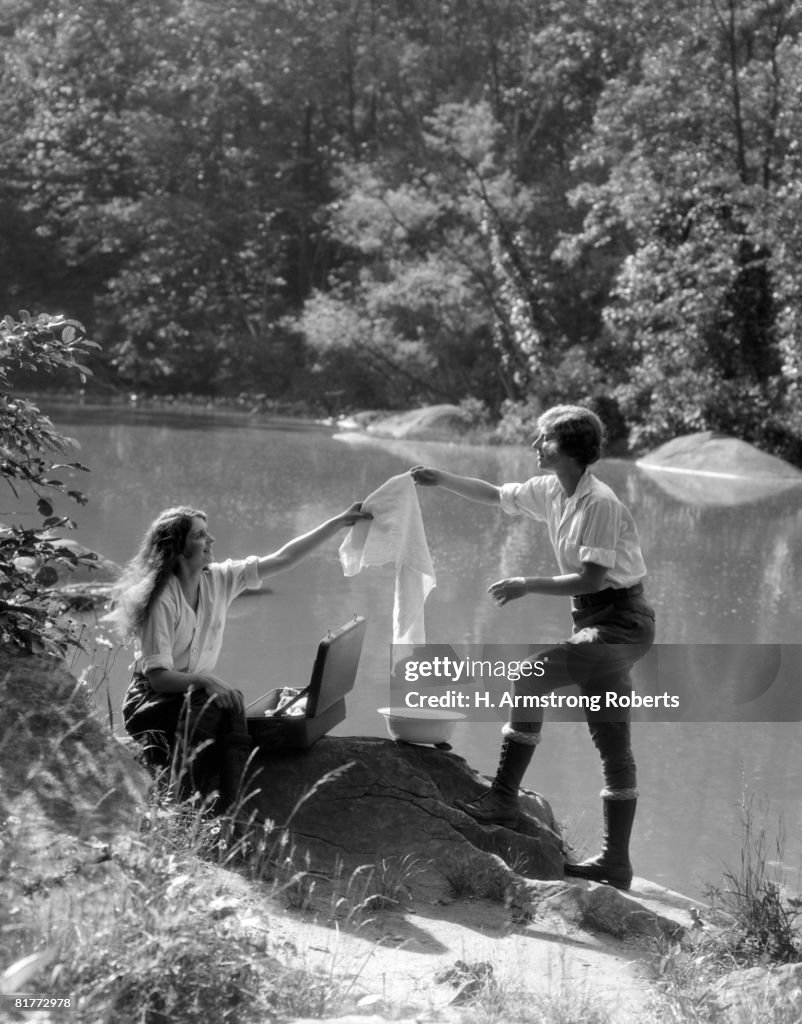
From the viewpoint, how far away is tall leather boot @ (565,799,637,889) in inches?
201

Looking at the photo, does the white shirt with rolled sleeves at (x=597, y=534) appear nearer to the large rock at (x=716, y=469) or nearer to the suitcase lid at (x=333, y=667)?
the suitcase lid at (x=333, y=667)

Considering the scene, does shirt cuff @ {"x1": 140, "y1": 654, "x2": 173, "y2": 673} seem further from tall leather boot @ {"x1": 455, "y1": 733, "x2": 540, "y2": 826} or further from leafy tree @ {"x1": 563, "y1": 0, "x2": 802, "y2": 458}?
leafy tree @ {"x1": 563, "y1": 0, "x2": 802, "y2": 458}

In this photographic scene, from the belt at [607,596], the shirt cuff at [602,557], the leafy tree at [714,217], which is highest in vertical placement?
the leafy tree at [714,217]

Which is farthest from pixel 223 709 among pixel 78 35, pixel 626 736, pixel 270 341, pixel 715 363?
pixel 78 35

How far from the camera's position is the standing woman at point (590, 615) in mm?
4918

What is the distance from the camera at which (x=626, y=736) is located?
512 cm

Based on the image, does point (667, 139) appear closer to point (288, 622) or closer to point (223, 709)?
point (288, 622)

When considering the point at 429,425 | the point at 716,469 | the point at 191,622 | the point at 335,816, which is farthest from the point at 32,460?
the point at 429,425

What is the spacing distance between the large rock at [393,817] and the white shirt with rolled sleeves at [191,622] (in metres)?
0.45

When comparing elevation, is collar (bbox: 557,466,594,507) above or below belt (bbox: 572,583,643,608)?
above

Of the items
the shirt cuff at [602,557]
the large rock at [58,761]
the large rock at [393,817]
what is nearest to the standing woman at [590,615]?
the shirt cuff at [602,557]

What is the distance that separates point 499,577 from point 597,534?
318 inches

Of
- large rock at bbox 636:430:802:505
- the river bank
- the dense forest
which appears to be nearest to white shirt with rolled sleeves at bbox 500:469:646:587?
the river bank

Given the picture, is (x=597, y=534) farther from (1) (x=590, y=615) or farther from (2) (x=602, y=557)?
(1) (x=590, y=615)
